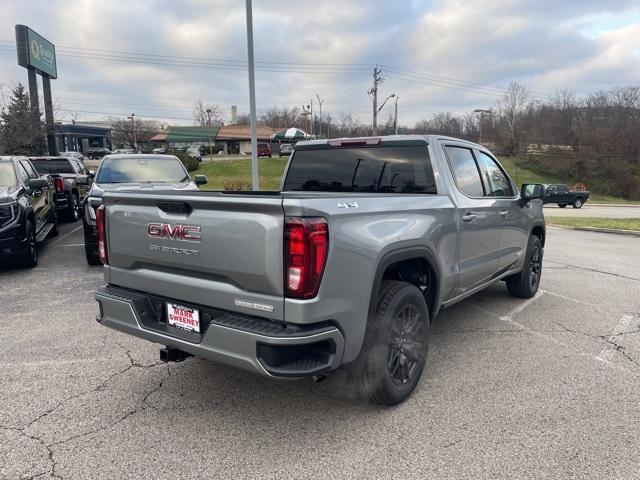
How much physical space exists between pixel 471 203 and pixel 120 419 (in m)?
3.28

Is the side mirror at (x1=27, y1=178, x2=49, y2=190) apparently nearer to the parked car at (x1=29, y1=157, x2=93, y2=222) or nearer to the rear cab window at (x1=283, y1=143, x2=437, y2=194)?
the parked car at (x1=29, y1=157, x2=93, y2=222)

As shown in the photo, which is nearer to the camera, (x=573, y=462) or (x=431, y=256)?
(x=573, y=462)

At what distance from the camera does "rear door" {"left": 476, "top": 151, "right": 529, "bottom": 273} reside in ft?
16.1

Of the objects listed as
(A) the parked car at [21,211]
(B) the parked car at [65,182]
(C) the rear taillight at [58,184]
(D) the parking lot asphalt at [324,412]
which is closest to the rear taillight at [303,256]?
(D) the parking lot asphalt at [324,412]

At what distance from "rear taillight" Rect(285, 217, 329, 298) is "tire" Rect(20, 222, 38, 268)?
6533 millimetres

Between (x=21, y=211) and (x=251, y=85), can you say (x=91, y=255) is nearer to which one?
(x=21, y=211)

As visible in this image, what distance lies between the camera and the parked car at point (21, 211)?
701 cm

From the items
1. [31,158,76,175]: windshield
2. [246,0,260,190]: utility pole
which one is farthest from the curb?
[31,158,76,175]: windshield

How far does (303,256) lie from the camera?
2.49m

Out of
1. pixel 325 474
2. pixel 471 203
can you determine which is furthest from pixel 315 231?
pixel 471 203

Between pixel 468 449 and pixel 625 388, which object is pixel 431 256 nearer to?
pixel 468 449

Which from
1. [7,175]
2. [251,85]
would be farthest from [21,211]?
[251,85]

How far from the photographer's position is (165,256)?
9.93 ft

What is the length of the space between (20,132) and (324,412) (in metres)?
26.0
